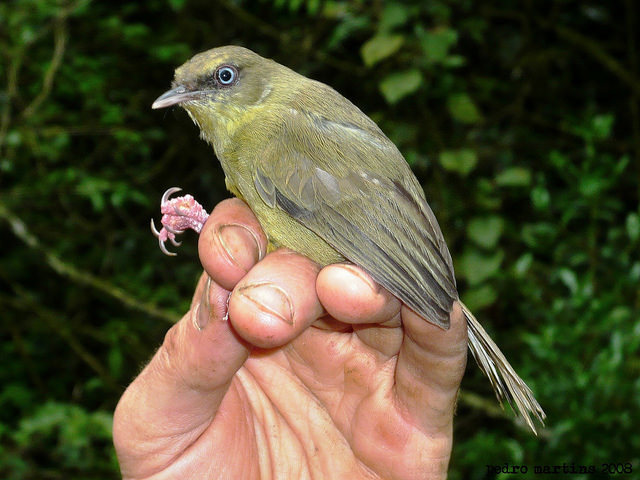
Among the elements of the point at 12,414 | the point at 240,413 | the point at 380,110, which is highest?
the point at 240,413

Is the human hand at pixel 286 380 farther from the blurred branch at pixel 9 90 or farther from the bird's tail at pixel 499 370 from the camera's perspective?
the blurred branch at pixel 9 90

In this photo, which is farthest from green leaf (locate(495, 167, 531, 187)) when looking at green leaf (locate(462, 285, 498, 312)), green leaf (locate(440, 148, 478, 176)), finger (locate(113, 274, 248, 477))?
finger (locate(113, 274, 248, 477))

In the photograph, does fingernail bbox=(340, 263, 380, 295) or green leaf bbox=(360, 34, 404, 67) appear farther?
green leaf bbox=(360, 34, 404, 67)

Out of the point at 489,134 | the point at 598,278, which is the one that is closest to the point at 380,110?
the point at 489,134

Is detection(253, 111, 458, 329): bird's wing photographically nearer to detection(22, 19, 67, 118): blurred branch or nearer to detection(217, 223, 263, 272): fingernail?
detection(217, 223, 263, 272): fingernail

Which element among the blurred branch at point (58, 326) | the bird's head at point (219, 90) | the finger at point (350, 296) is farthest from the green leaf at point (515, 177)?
the blurred branch at point (58, 326)

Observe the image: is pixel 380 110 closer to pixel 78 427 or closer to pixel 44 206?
pixel 44 206
